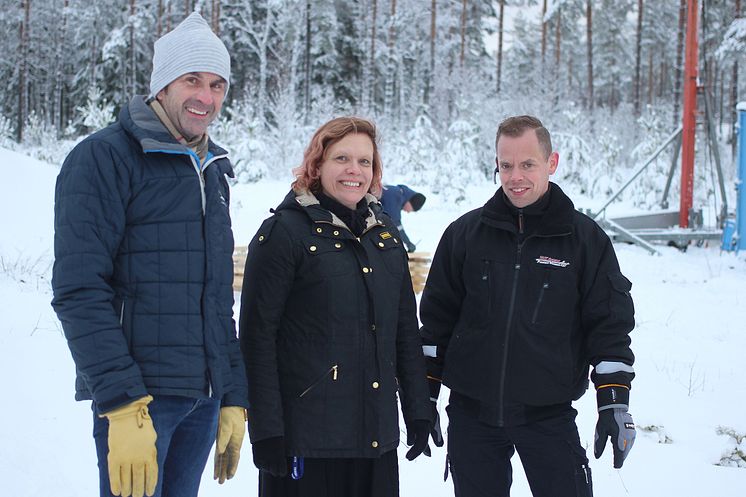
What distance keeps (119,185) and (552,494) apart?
204 cm

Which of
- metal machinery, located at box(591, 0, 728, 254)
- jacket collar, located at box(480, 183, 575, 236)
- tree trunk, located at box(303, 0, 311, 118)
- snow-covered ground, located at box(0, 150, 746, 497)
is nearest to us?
jacket collar, located at box(480, 183, 575, 236)

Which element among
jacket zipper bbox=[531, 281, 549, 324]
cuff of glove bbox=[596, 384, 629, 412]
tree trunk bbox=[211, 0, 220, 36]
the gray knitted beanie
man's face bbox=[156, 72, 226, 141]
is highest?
tree trunk bbox=[211, 0, 220, 36]

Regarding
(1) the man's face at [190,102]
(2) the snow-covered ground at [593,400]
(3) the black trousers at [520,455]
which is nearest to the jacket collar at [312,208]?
(1) the man's face at [190,102]

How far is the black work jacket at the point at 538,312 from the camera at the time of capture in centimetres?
265

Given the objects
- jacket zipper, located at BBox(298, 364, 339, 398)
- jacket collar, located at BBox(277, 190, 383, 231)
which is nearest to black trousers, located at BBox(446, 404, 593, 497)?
jacket zipper, located at BBox(298, 364, 339, 398)

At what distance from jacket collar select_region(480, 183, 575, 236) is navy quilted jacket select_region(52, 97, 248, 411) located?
119 cm

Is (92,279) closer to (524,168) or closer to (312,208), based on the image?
(312,208)

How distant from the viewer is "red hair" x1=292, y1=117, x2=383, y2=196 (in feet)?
8.26

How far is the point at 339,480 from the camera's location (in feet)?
8.00

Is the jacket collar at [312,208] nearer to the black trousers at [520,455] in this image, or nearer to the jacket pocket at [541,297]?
the jacket pocket at [541,297]

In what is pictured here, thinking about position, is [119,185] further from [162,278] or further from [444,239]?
[444,239]

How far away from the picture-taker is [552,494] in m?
2.60

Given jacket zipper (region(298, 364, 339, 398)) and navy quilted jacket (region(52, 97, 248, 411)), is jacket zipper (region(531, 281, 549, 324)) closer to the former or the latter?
jacket zipper (region(298, 364, 339, 398))

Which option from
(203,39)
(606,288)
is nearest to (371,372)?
(606,288)
